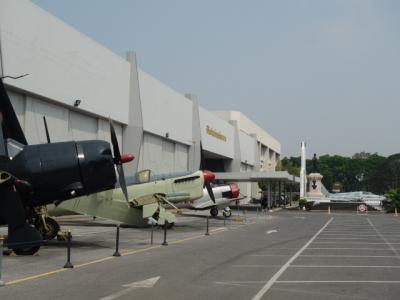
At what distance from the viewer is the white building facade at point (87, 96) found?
3031 cm

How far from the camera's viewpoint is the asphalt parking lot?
31.8 feet

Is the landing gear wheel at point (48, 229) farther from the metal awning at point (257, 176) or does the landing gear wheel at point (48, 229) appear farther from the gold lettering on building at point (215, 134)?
the gold lettering on building at point (215, 134)

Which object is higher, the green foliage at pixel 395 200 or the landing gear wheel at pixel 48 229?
the green foliage at pixel 395 200

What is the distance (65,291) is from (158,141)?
1688 inches

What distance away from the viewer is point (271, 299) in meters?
9.12

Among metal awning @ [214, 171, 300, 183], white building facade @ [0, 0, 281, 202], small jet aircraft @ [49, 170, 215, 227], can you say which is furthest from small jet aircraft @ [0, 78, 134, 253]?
metal awning @ [214, 171, 300, 183]

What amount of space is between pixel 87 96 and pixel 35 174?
23.6m

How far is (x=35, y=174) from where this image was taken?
1471 cm

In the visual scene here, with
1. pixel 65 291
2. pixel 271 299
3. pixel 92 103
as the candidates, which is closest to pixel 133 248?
pixel 65 291

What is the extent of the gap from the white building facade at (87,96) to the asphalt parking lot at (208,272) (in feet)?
46.3

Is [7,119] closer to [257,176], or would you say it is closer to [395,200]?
[257,176]

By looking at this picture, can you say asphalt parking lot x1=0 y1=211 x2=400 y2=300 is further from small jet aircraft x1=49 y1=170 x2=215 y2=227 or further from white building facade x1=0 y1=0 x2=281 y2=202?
white building facade x1=0 y1=0 x2=281 y2=202

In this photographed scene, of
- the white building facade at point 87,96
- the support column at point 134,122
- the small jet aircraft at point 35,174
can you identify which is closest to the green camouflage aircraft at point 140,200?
the small jet aircraft at point 35,174

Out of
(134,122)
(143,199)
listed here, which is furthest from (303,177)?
(143,199)
